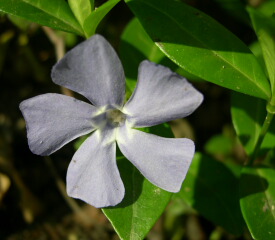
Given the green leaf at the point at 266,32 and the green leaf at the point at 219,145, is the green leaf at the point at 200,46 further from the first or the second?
the green leaf at the point at 219,145

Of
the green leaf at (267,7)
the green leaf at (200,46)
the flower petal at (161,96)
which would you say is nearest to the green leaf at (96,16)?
the green leaf at (200,46)

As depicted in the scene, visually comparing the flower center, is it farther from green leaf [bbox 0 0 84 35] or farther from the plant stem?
the plant stem

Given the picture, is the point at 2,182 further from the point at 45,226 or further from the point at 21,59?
the point at 21,59

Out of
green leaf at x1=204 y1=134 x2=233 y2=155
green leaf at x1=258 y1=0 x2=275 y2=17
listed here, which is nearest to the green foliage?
green leaf at x1=204 y1=134 x2=233 y2=155

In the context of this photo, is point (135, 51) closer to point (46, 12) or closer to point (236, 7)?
point (46, 12)

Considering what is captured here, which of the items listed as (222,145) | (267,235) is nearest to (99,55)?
(267,235)

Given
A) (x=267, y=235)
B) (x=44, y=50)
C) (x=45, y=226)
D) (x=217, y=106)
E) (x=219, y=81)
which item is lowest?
(x=45, y=226)
